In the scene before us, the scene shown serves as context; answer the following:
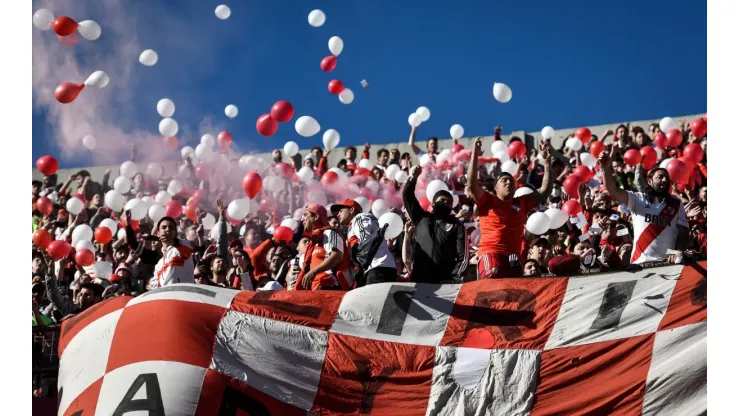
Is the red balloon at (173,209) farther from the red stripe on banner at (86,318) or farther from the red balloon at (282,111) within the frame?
the red stripe on banner at (86,318)

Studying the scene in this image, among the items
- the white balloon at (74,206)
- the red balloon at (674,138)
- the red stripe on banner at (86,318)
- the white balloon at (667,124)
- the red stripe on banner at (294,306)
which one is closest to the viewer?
the red stripe on banner at (294,306)

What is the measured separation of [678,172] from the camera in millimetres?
8945

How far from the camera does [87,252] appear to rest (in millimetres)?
9664

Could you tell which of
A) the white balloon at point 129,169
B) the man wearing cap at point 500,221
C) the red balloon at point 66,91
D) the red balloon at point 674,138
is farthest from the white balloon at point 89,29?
the red balloon at point 674,138

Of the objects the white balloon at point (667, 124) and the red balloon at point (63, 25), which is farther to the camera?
the white balloon at point (667, 124)

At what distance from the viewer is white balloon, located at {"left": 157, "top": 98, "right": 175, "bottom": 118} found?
454 inches

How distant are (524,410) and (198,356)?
5.87ft

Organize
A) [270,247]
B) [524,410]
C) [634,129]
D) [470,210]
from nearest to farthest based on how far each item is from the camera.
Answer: [524,410], [270,247], [470,210], [634,129]

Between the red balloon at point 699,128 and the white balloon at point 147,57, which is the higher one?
the white balloon at point 147,57

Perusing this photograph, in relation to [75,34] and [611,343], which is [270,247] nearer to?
[75,34]

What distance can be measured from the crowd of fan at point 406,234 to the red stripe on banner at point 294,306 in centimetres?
67

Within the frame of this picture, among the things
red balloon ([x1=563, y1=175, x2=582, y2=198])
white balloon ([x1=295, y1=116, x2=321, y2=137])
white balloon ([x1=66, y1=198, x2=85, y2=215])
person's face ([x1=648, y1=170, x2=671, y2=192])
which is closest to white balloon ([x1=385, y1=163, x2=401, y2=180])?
white balloon ([x1=295, y1=116, x2=321, y2=137])

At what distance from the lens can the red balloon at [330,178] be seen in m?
10.9
